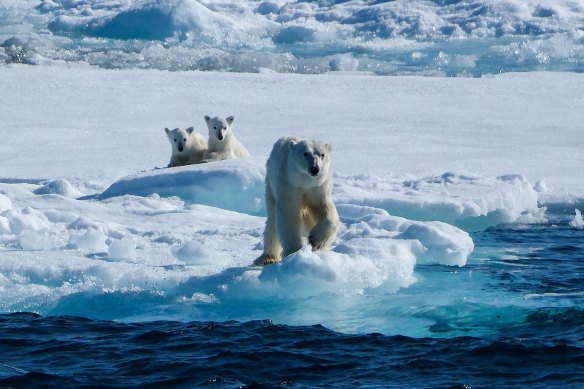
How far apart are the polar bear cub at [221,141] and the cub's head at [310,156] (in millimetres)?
4048

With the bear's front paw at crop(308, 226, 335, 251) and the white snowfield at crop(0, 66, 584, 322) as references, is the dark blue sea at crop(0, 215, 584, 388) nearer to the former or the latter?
the white snowfield at crop(0, 66, 584, 322)

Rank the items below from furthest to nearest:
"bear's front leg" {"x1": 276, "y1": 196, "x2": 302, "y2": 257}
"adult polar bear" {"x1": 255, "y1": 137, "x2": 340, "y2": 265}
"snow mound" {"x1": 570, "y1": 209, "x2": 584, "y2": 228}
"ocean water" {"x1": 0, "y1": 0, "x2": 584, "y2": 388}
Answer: "snow mound" {"x1": 570, "y1": 209, "x2": 584, "y2": 228} → "bear's front leg" {"x1": 276, "y1": 196, "x2": 302, "y2": 257} → "adult polar bear" {"x1": 255, "y1": 137, "x2": 340, "y2": 265} → "ocean water" {"x1": 0, "y1": 0, "x2": 584, "y2": 388}

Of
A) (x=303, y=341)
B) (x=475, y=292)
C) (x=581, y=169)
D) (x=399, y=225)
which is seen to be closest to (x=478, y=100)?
(x=581, y=169)

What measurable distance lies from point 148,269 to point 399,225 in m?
1.79

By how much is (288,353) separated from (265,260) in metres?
1.32

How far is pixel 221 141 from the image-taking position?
916 centimetres

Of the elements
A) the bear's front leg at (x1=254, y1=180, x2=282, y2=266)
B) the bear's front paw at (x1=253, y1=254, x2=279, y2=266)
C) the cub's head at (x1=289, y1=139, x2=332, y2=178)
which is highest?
the cub's head at (x1=289, y1=139, x2=332, y2=178)

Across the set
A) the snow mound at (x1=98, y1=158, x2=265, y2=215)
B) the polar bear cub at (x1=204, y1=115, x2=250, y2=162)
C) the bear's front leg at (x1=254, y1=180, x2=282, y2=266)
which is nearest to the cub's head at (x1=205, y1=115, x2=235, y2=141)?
the polar bear cub at (x1=204, y1=115, x2=250, y2=162)

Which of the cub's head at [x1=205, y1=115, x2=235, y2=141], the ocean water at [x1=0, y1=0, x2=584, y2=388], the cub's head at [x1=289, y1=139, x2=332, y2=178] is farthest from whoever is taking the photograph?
the cub's head at [x1=205, y1=115, x2=235, y2=141]

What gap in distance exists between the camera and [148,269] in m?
5.30

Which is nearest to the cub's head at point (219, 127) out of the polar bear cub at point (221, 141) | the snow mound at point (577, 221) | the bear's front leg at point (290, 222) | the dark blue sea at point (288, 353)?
the polar bear cub at point (221, 141)

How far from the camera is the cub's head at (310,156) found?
4.89m

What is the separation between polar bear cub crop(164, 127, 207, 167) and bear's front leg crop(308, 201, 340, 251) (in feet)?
13.3

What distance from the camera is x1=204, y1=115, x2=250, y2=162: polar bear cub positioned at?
9.04m
